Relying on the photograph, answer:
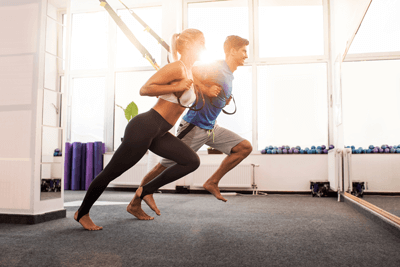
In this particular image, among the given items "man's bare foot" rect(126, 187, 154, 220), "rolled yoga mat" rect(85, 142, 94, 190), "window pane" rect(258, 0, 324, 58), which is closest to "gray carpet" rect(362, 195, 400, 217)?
"man's bare foot" rect(126, 187, 154, 220)

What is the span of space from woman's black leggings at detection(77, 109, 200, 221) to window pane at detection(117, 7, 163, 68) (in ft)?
15.1

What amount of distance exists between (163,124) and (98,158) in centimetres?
461

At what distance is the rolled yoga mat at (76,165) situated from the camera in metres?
6.09

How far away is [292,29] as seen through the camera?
5781 mm

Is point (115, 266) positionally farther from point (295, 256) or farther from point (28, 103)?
point (28, 103)

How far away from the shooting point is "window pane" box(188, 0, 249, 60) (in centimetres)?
601

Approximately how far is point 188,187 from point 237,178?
2.97 feet

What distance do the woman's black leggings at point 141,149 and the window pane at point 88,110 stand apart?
4.71 meters

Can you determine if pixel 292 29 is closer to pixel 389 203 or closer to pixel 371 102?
pixel 371 102

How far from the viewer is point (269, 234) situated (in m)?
1.99

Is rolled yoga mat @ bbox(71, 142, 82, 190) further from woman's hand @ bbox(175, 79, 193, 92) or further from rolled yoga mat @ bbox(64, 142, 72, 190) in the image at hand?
woman's hand @ bbox(175, 79, 193, 92)

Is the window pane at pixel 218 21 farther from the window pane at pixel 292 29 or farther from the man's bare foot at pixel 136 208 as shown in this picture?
the man's bare foot at pixel 136 208

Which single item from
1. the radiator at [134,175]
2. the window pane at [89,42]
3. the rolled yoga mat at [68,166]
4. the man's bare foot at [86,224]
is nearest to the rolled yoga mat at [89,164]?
the rolled yoga mat at [68,166]

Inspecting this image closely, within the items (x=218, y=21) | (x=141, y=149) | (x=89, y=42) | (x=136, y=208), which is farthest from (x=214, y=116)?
(x=89, y=42)
